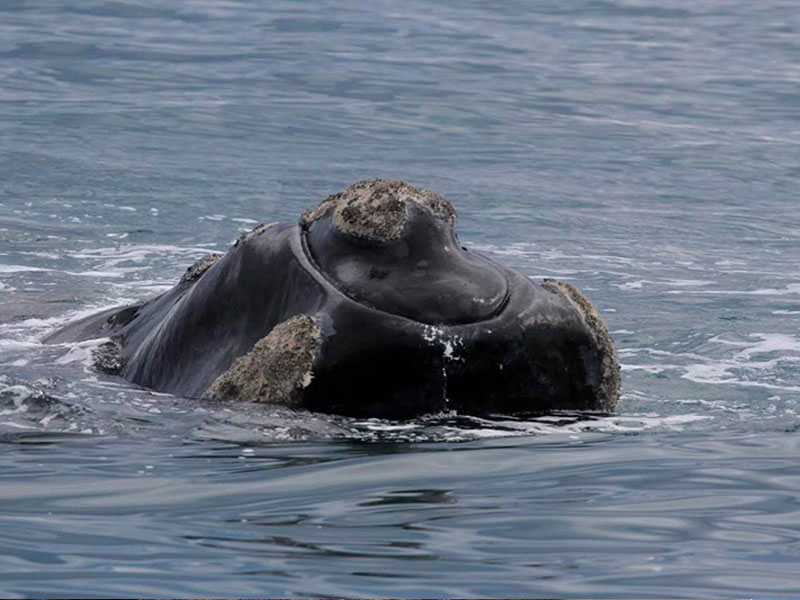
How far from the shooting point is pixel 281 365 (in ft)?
17.2

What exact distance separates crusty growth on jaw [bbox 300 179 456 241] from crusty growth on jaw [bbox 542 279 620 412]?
48 centimetres

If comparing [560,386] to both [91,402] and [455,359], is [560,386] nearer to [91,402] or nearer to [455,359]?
[455,359]

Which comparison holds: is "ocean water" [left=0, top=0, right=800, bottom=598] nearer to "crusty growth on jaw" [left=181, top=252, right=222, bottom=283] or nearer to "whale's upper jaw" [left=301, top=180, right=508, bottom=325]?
"whale's upper jaw" [left=301, top=180, right=508, bottom=325]

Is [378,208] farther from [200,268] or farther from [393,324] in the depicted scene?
[200,268]

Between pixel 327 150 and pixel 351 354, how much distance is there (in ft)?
36.4

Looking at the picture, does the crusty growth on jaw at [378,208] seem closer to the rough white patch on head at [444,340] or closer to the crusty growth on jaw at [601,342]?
the rough white patch on head at [444,340]

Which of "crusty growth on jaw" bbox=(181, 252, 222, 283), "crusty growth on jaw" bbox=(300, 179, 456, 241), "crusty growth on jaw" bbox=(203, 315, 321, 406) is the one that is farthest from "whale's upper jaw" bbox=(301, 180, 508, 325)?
"crusty growth on jaw" bbox=(181, 252, 222, 283)

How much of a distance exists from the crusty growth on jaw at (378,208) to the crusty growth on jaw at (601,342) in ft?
1.58

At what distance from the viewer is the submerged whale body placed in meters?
5.15

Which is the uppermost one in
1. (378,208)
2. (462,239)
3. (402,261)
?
(378,208)

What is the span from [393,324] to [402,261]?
0.22 m

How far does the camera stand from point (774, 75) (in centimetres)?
2155

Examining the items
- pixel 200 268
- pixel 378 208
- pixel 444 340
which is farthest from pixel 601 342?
pixel 200 268

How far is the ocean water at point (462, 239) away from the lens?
13.5 feet
